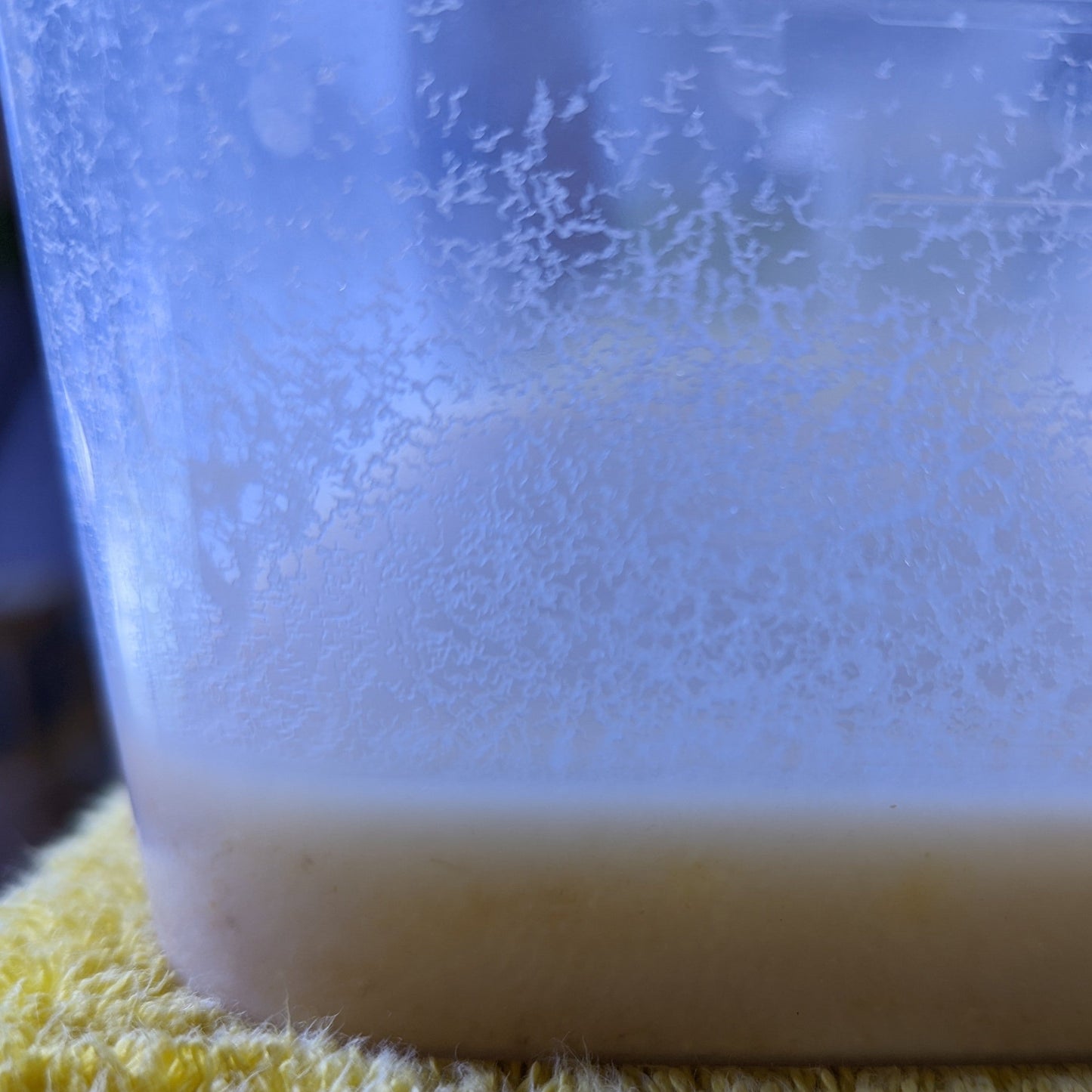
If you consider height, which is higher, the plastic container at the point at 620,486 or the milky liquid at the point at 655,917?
the plastic container at the point at 620,486

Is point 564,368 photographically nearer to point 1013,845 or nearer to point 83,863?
point 1013,845

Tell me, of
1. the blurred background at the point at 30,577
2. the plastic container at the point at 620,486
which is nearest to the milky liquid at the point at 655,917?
the plastic container at the point at 620,486

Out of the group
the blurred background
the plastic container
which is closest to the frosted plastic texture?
the plastic container

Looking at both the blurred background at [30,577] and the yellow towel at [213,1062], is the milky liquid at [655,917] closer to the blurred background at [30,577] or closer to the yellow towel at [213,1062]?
the yellow towel at [213,1062]

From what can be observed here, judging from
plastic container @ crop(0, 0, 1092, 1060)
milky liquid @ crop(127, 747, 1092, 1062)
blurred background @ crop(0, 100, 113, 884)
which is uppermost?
plastic container @ crop(0, 0, 1092, 1060)

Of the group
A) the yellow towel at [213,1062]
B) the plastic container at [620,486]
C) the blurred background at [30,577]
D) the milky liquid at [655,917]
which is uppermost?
the plastic container at [620,486]

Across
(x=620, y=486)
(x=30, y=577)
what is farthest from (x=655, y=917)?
(x=30, y=577)

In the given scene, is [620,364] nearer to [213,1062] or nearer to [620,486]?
[620,486]

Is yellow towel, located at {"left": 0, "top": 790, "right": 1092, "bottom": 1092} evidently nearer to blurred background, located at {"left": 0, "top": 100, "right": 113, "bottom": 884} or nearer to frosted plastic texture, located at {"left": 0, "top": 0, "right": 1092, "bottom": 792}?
frosted plastic texture, located at {"left": 0, "top": 0, "right": 1092, "bottom": 792}

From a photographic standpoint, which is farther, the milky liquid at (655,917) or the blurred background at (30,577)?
the blurred background at (30,577)
